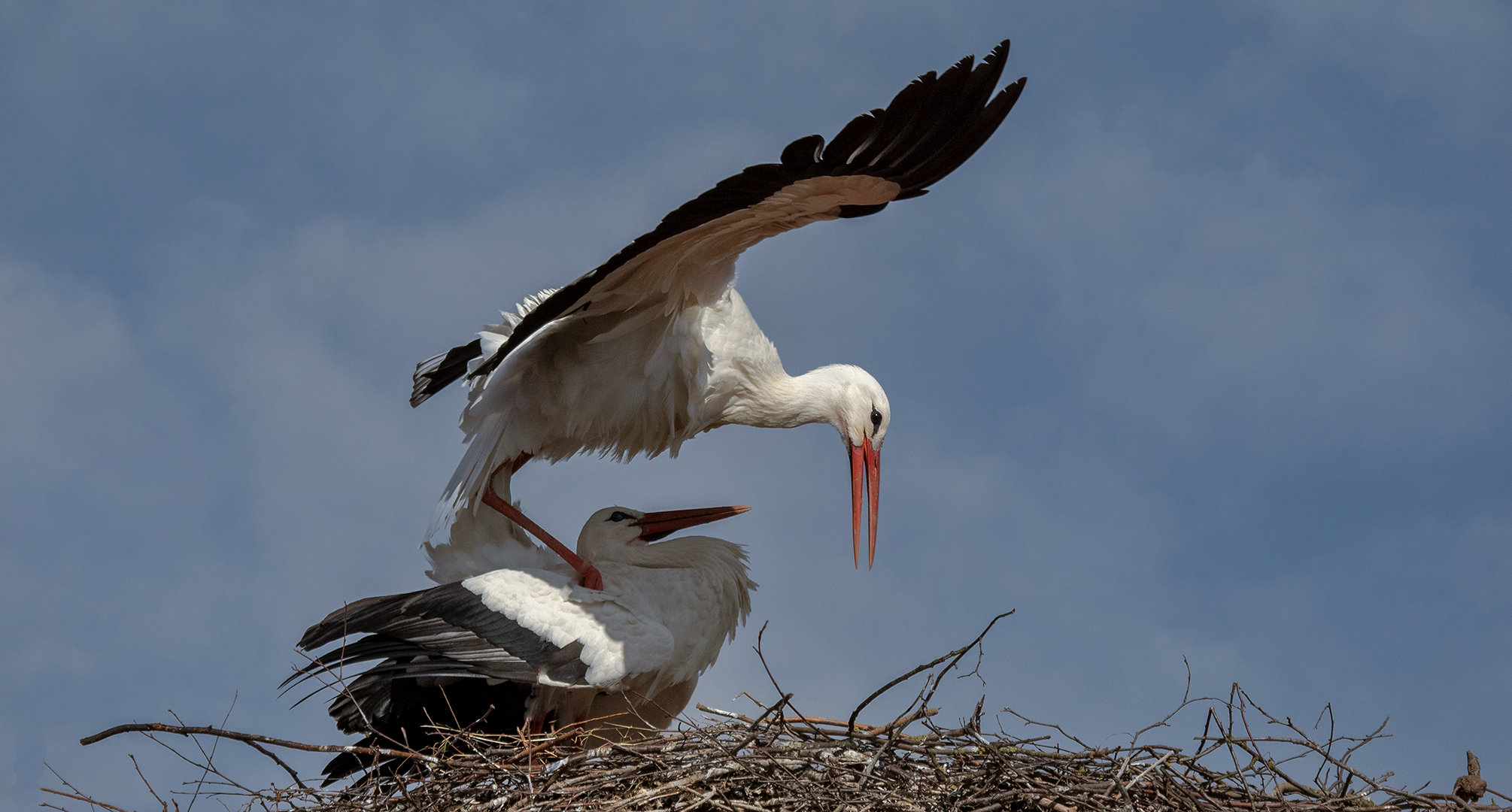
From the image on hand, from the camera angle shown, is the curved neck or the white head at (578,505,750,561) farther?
the curved neck

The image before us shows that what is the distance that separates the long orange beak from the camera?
4.92 meters

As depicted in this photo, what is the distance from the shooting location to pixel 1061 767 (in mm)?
3477

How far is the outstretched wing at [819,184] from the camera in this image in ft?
11.6

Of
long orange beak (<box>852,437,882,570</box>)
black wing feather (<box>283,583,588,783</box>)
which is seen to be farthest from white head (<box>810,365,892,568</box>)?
black wing feather (<box>283,583,588,783</box>)

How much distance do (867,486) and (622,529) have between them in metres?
0.95

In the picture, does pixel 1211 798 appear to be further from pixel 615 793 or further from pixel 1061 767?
pixel 615 793

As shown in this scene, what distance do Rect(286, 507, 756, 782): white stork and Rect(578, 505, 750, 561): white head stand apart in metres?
0.11

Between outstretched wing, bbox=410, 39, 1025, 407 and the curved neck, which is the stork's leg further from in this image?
the curved neck

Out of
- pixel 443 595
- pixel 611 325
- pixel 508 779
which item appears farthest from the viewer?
pixel 611 325

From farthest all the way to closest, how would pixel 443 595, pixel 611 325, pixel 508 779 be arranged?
pixel 611 325 → pixel 443 595 → pixel 508 779

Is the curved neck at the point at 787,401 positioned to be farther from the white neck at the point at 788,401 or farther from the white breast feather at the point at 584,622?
the white breast feather at the point at 584,622

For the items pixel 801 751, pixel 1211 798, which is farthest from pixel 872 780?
pixel 1211 798

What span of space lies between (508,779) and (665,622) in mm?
732

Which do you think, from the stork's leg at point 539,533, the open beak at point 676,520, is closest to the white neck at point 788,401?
the open beak at point 676,520
